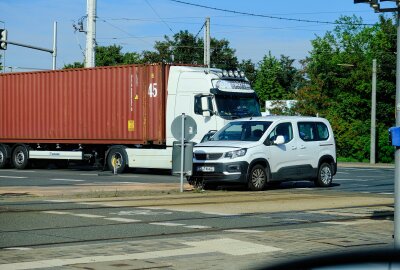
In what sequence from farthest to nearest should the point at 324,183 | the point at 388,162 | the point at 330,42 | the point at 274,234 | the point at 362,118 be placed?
the point at 330,42
the point at 362,118
the point at 388,162
the point at 324,183
the point at 274,234

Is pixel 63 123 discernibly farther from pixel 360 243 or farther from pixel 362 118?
pixel 362 118

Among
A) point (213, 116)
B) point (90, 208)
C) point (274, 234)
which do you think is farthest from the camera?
point (213, 116)

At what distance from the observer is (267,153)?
1995cm

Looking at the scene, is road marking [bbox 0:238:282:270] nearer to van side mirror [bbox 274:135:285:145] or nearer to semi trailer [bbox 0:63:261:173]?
van side mirror [bbox 274:135:285:145]

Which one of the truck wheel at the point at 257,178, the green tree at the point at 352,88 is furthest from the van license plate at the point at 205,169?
the green tree at the point at 352,88

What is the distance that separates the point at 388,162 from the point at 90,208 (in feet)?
124

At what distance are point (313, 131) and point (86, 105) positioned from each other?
11495 millimetres

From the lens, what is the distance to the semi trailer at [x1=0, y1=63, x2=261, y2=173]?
26203 millimetres

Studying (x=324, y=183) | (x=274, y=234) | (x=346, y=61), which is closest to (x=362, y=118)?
(x=346, y=61)

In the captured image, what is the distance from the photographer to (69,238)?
9930mm

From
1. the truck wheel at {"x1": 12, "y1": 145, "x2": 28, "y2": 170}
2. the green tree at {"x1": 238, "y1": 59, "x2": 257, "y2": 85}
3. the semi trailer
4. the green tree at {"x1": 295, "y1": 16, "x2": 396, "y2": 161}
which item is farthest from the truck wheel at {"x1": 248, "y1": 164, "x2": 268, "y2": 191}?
the green tree at {"x1": 238, "y1": 59, "x2": 257, "y2": 85}

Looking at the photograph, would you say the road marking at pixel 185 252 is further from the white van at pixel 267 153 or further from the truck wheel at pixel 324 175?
the truck wheel at pixel 324 175

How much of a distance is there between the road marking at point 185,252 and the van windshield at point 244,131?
10716 mm

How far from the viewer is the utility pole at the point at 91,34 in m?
35.7
